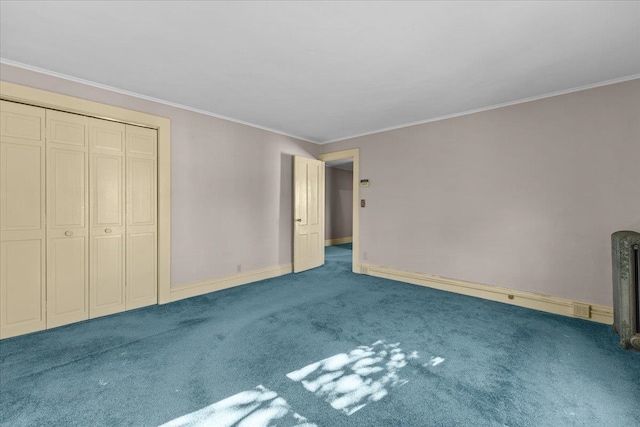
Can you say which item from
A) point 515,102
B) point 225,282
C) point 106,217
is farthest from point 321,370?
point 515,102

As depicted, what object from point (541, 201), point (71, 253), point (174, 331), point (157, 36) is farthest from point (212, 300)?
point (541, 201)

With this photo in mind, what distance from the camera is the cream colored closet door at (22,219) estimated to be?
8.63 feet

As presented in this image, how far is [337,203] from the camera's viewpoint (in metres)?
9.29

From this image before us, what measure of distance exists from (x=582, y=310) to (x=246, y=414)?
3.69 m

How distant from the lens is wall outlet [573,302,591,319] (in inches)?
122

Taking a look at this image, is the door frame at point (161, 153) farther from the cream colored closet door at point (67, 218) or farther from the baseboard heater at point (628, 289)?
the baseboard heater at point (628, 289)

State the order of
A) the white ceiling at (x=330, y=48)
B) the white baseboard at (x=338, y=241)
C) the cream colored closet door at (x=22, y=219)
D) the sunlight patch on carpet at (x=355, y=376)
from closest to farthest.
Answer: the sunlight patch on carpet at (x=355, y=376) < the white ceiling at (x=330, y=48) < the cream colored closet door at (x=22, y=219) < the white baseboard at (x=338, y=241)

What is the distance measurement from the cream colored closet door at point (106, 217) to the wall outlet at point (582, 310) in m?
5.27

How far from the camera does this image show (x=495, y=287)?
3.78 metres

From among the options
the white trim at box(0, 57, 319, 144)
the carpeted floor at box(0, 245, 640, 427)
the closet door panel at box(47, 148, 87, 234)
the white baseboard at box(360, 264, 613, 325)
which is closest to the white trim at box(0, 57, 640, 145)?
the white trim at box(0, 57, 319, 144)

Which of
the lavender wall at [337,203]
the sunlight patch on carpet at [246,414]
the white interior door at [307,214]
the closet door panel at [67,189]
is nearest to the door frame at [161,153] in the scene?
the closet door panel at [67,189]

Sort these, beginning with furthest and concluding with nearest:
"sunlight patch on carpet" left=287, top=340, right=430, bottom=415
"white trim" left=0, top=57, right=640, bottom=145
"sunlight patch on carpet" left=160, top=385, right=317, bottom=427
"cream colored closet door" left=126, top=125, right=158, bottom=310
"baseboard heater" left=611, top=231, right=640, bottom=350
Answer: "cream colored closet door" left=126, top=125, right=158, bottom=310, "white trim" left=0, top=57, right=640, bottom=145, "baseboard heater" left=611, top=231, right=640, bottom=350, "sunlight patch on carpet" left=287, top=340, right=430, bottom=415, "sunlight patch on carpet" left=160, top=385, right=317, bottom=427

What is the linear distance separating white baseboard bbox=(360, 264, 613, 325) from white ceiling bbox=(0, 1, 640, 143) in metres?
2.48

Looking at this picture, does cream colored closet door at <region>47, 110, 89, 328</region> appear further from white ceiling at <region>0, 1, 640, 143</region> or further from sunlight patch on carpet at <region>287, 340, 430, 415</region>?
sunlight patch on carpet at <region>287, 340, 430, 415</region>
